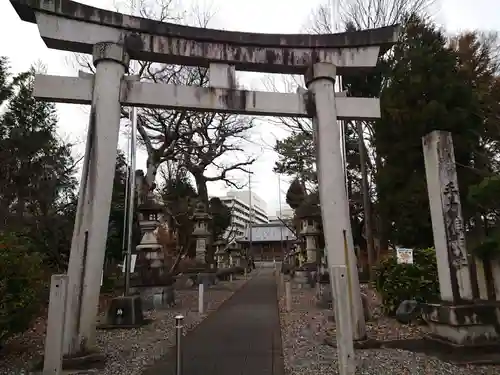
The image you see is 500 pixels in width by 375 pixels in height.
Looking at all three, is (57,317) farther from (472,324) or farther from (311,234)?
(311,234)

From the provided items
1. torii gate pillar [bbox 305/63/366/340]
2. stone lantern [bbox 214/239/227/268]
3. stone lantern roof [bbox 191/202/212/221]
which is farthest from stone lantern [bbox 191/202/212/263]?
torii gate pillar [bbox 305/63/366/340]

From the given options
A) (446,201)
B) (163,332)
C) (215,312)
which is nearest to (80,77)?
(163,332)

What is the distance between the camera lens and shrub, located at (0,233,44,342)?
586 cm

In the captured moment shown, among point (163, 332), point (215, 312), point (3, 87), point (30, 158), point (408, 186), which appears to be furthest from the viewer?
point (30, 158)

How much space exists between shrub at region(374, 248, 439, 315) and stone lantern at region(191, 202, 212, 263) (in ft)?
46.9

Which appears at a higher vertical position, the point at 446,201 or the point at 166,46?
the point at 166,46

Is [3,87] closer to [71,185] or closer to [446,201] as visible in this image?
[71,185]

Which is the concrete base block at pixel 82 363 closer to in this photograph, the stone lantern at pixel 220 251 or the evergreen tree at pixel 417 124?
the evergreen tree at pixel 417 124

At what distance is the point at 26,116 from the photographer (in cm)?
1516

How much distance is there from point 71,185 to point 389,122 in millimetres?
15039

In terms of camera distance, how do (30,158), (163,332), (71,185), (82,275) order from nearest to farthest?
(82,275) → (163,332) → (30,158) → (71,185)

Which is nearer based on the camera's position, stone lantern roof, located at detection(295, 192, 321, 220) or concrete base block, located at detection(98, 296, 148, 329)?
concrete base block, located at detection(98, 296, 148, 329)

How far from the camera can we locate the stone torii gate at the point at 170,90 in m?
5.88

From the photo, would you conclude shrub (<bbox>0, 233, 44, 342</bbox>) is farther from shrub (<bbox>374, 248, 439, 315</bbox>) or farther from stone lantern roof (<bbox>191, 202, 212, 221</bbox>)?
stone lantern roof (<bbox>191, 202, 212, 221</bbox>)
